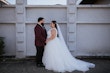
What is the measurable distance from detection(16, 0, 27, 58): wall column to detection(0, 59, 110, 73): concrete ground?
1.68ft

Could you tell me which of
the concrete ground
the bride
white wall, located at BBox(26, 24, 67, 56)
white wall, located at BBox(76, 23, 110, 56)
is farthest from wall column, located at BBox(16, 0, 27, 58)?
white wall, located at BBox(76, 23, 110, 56)

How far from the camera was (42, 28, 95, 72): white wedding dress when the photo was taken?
8.16 metres

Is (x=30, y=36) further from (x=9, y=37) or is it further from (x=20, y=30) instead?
(x=9, y=37)

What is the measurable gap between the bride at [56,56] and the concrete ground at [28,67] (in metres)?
0.36

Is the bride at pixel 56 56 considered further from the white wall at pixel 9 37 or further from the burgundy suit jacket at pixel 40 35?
the white wall at pixel 9 37

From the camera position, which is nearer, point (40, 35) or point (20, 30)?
point (40, 35)

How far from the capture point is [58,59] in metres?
8.31

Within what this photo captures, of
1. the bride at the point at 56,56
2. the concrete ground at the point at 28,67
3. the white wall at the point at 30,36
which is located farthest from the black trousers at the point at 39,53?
the white wall at the point at 30,36

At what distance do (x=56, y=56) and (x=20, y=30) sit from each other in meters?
2.49

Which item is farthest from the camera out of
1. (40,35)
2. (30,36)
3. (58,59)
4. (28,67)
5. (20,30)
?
(30,36)

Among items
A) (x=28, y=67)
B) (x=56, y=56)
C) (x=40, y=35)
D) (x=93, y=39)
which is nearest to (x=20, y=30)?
(x=40, y=35)

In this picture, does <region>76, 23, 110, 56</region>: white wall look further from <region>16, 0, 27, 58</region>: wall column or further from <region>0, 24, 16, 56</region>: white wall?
<region>0, 24, 16, 56</region>: white wall

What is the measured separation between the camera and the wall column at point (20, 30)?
32.2ft

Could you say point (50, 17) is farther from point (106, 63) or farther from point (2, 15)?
point (106, 63)
